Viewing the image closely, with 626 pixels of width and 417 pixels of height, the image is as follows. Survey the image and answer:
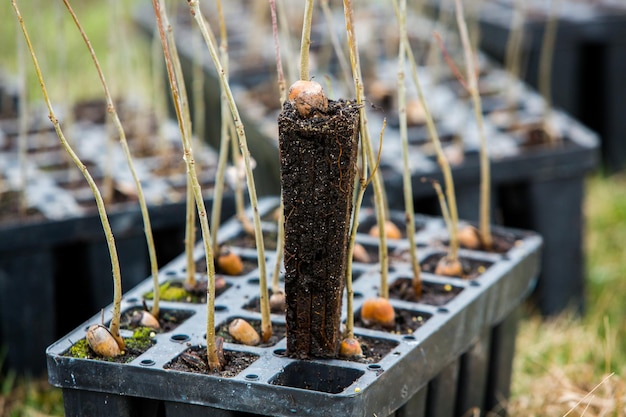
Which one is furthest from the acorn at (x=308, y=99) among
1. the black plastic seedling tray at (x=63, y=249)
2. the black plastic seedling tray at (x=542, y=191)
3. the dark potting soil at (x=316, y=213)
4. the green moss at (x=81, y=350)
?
the black plastic seedling tray at (x=542, y=191)

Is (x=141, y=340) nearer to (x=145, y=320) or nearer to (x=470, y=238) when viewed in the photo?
(x=145, y=320)

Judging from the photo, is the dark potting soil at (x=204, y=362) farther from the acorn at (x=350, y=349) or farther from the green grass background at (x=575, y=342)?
the green grass background at (x=575, y=342)

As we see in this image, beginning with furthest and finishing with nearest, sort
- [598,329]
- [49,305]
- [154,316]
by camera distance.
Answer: [598,329] < [49,305] < [154,316]

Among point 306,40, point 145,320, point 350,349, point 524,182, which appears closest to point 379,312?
point 350,349

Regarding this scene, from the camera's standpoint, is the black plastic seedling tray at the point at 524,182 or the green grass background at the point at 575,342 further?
the black plastic seedling tray at the point at 524,182

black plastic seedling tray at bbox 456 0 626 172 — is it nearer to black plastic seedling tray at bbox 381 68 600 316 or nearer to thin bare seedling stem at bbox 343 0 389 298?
black plastic seedling tray at bbox 381 68 600 316

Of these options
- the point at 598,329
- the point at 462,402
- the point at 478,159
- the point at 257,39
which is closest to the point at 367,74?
the point at 257,39

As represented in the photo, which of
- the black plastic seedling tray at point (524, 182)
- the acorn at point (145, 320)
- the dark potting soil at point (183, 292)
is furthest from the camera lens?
the black plastic seedling tray at point (524, 182)

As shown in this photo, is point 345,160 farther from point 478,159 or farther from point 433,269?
point 478,159
